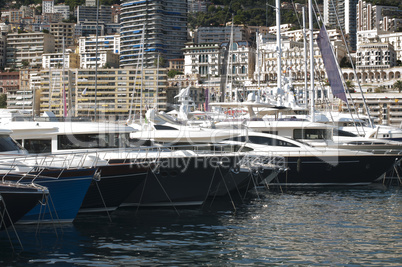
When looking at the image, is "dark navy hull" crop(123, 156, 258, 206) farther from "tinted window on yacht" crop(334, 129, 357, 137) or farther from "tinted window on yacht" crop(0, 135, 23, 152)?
"tinted window on yacht" crop(334, 129, 357, 137)

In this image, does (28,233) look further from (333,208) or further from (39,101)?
(39,101)

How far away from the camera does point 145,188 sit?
1923 cm

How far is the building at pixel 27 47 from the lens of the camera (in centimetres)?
15812

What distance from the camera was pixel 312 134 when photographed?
90.8 ft

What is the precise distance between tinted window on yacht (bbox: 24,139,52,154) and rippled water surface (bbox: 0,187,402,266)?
3169 millimetres

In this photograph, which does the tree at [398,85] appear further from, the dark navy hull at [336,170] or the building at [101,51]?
the dark navy hull at [336,170]

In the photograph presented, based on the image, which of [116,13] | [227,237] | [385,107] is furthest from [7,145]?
[116,13]

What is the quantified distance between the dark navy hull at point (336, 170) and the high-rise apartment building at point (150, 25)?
11673 centimetres

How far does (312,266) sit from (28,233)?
718 centimetres

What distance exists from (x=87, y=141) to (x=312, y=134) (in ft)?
37.9

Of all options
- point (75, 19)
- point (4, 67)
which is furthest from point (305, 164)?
point (75, 19)

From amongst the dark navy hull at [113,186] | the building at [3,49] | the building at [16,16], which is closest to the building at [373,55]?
the building at [3,49]

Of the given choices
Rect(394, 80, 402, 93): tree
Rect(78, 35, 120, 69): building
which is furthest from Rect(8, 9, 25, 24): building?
Rect(394, 80, 402, 93): tree

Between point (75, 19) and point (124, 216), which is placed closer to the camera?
point (124, 216)
